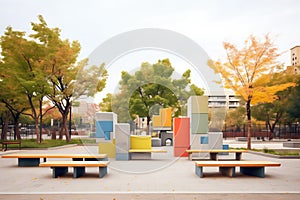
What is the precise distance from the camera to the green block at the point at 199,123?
15.1 metres

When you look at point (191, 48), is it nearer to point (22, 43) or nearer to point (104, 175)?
point (104, 175)

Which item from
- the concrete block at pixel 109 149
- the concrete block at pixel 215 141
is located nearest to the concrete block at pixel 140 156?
the concrete block at pixel 109 149

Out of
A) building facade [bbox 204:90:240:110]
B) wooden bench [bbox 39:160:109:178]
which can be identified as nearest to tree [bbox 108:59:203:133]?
building facade [bbox 204:90:240:110]

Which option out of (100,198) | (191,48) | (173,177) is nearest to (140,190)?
(100,198)

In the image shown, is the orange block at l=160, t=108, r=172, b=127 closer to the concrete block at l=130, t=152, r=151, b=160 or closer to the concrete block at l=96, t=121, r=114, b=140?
the concrete block at l=96, t=121, r=114, b=140

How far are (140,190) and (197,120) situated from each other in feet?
27.0

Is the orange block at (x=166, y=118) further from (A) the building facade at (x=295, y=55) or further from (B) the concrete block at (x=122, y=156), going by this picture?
(A) the building facade at (x=295, y=55)

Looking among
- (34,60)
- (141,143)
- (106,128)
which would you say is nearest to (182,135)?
(141,143)

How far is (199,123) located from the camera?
597 inches

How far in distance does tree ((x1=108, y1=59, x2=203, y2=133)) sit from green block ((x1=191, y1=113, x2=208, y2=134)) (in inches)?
775

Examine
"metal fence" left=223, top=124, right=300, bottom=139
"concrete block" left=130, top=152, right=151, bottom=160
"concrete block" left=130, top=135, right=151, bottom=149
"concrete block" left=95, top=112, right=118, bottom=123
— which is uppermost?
"concrete block" left=95, top=112, right=118, bottom=123

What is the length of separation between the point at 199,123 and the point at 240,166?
604 cm

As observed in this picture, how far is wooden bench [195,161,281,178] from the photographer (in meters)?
9.09

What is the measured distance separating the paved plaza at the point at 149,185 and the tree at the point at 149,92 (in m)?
24.4
